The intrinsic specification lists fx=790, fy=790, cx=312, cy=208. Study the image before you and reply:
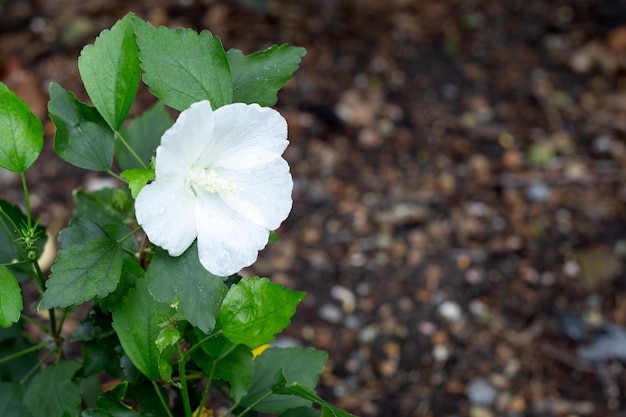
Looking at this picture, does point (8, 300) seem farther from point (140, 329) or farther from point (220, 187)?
point (220, 187)

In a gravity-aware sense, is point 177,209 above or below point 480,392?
above

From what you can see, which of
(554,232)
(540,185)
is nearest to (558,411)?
(554,232)

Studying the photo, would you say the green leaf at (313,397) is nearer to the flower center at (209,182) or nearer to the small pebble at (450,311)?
the flower center at (209,182)

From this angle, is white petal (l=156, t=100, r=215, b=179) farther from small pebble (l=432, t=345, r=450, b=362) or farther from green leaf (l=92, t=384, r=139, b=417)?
small pebble (l=432, t=345, r=450, b=362)

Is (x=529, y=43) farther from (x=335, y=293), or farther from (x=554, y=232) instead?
(x=335, y=293)

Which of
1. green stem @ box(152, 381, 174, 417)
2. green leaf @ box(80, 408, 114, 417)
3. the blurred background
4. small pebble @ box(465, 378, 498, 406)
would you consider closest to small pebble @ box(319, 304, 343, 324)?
the blurred background

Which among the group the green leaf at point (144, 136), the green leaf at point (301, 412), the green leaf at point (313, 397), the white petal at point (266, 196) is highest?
the white petal at point (266, 196)

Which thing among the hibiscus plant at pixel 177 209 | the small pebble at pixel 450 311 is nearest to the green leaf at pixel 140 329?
the hibiscus plant at pixel 177 209

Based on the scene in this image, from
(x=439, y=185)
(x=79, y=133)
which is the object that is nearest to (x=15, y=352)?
(x=79, y=133)
